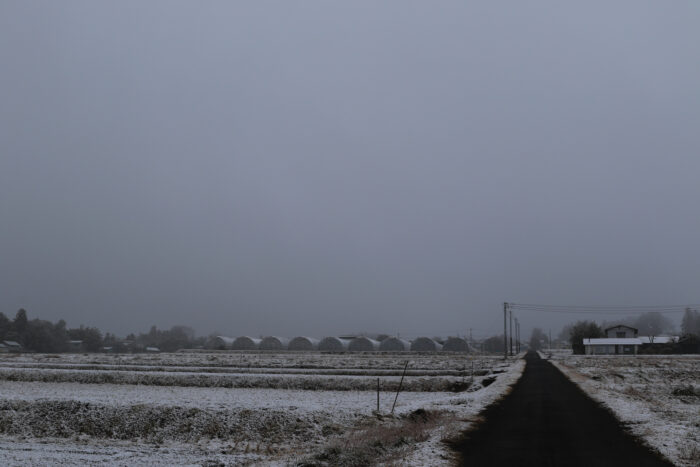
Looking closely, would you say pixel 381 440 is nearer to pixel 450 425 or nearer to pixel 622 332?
pixel 450 425

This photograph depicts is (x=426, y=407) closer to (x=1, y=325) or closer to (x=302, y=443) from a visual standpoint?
(x=302, y=443)

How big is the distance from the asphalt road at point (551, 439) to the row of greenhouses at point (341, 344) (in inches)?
4799

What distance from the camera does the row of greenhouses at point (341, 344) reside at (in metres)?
148

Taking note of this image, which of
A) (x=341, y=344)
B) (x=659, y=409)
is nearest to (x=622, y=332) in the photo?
(x=341, y=344)

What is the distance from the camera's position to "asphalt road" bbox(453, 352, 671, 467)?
585 inches

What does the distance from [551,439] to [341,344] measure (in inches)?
5446

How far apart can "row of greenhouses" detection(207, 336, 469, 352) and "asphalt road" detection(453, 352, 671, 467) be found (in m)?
122

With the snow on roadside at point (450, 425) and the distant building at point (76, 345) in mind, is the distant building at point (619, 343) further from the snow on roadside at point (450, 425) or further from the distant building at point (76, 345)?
the distant building at point (76, 345)

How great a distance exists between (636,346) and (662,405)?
105m

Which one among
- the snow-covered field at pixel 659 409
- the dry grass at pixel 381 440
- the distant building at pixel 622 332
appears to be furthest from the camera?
the distant building at pixel 622 332

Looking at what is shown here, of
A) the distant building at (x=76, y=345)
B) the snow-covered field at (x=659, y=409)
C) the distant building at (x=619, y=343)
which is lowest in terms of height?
the distant building at (x=76, y=345)

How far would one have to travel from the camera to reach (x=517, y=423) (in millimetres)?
21406

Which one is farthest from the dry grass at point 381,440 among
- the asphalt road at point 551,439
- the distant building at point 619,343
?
the distant building at point 619,343

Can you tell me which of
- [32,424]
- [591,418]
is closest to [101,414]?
[32,424]
